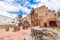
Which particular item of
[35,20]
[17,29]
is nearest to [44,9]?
[35,20]

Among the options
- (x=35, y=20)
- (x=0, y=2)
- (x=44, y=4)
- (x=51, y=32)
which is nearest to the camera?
(x=51, y=32)

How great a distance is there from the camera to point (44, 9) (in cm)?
621

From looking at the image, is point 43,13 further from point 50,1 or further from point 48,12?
point 50,1

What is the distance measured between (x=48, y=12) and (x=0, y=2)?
2167mm

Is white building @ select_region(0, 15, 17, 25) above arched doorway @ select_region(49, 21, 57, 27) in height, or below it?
above

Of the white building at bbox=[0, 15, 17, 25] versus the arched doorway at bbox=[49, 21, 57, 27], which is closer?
the white building at bbox=[0, 15, 17, 25]

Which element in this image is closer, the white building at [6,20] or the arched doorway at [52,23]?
the white building at [6,20]

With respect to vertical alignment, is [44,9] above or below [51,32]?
above

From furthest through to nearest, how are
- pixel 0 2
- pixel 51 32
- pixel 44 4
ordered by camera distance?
1. pixel 44 4
2. pixel 0 2
3. pixel 51 32

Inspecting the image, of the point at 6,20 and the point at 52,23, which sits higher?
the point at 6,20

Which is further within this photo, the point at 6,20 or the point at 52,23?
the point at 52,23

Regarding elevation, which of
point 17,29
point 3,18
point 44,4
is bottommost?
point 17,29

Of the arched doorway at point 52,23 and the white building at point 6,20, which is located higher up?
the white building at point 6,20

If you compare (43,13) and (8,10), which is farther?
(43,13)
